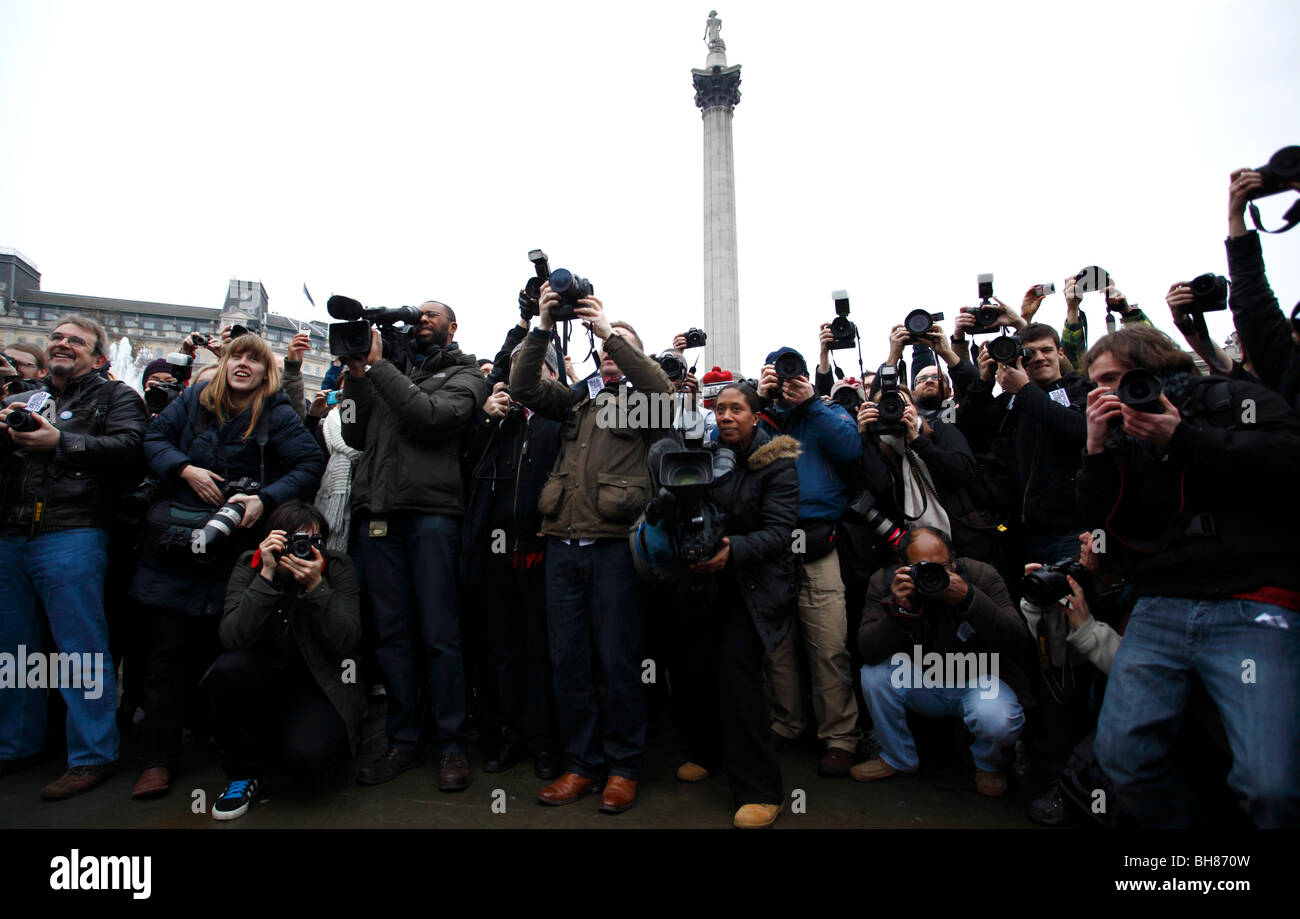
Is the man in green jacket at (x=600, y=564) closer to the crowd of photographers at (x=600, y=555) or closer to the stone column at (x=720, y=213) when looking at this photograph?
the crowd of photographers at (x=600, y=555)

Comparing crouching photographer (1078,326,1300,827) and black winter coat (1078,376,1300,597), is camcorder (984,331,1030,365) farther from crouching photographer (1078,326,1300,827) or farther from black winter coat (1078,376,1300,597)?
black winter coat (1078,376,1300,597)

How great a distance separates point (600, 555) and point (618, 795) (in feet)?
3.97

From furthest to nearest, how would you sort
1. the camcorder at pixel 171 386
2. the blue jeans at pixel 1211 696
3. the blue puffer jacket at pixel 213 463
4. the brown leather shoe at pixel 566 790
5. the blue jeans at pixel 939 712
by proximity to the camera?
the camcorder at pixel 171 386 → the blue puffer jacket at pixel 213 463 → the blue jeans at pixel 939 712 → the brown leather shoe at pixel 566 790 → the blue jeans at pixel 1211 696

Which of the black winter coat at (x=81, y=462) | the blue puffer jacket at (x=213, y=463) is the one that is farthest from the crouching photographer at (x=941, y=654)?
the black winter coat at (x=81, y=462)

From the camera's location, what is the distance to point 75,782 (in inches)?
146

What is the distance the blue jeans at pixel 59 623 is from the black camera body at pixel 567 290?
3085 millimetres

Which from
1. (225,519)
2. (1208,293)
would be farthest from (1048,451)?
(225,519)

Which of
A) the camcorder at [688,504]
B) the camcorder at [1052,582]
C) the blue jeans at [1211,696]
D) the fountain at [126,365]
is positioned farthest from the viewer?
A: the fountain at [126,365]

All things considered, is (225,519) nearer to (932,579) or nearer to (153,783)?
(153,783)

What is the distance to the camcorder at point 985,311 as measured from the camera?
4570 millimetres

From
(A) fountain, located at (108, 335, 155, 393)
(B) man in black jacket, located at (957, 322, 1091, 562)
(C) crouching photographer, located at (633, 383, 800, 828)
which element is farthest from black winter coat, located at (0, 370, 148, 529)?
(A) fountain, located at (108, 335, 155, 393)

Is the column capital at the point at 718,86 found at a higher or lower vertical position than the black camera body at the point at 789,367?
higher
